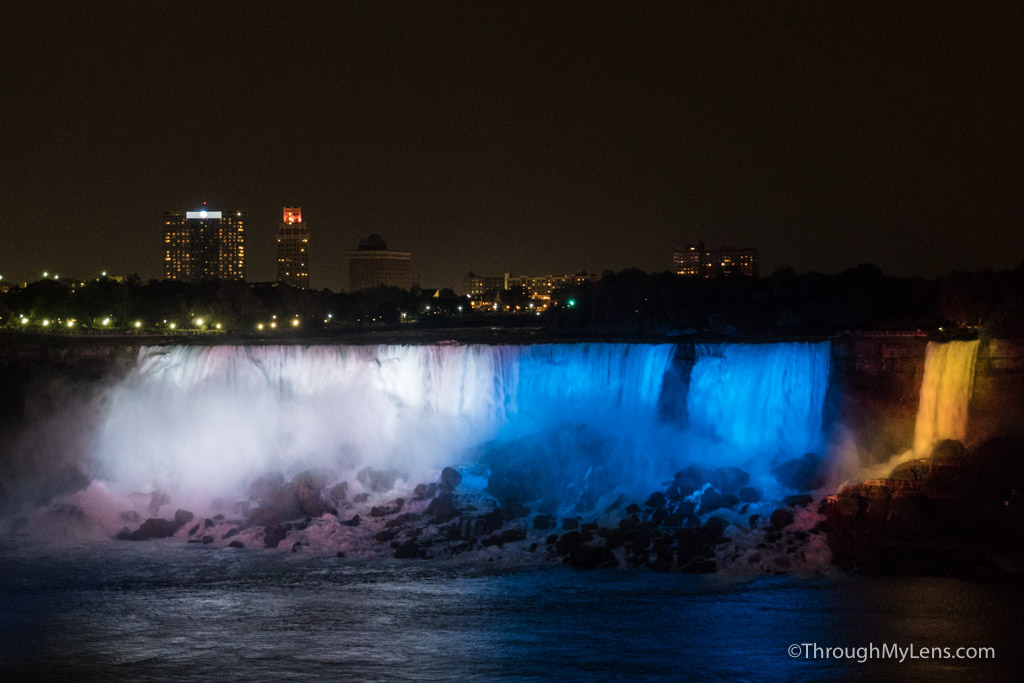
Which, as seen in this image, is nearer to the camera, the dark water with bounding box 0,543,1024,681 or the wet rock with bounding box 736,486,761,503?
the dark water with bounding box 0,543,1024,681

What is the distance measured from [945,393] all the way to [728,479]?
5.65 metres

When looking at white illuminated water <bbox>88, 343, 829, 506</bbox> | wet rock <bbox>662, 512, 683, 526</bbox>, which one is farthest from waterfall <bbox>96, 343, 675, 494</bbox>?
wet rock <bbox>662, 512, 683, 526</bbox>

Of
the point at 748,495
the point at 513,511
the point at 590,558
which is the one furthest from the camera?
the point at 513,511

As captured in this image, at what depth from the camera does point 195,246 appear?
171m

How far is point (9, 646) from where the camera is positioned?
59.6 feet

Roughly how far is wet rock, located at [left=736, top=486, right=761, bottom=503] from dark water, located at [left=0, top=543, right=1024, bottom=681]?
4348 mm

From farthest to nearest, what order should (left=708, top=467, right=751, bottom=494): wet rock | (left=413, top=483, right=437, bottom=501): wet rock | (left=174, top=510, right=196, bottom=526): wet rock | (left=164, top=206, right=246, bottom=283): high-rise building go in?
(left=164, top=206, right=246, bottom=283): high-rise building → (left=413, top=483, right=437, bottom=501): wet rock → (left=174, top=510, right=196, bottom=526): wet rock → (left=708, top=467, right=751, bottom=494): wet rock

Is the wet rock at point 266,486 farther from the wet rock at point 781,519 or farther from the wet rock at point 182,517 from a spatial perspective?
the wet rock at point 781,519

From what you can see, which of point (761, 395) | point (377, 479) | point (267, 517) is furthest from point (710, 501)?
point (267, 517)

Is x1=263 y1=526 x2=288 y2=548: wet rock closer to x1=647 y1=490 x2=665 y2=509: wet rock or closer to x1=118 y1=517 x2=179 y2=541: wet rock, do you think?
x1=118 y1=517 x2=179 y2=541: wet rock

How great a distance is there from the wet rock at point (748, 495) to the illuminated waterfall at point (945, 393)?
13.8 ft

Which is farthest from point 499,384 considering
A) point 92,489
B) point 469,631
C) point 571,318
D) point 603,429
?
point 571,318

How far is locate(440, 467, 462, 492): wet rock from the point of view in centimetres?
2747

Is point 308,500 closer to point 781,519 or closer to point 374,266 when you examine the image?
point 781,519
